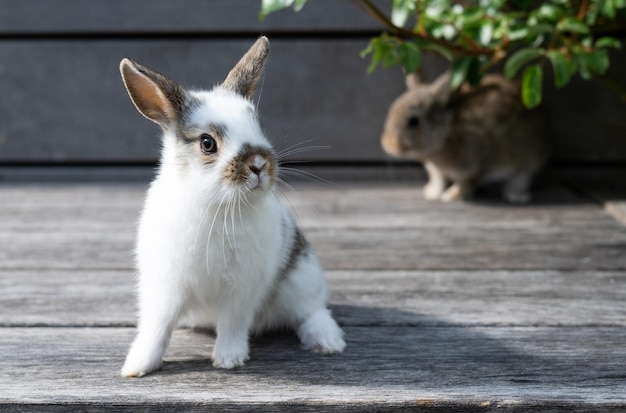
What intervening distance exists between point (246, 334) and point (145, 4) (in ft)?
7.46

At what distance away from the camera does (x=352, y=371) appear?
4.78 ft

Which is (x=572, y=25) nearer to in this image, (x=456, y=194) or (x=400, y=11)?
(x=400, y=11)

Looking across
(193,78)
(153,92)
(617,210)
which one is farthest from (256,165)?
(193,78)

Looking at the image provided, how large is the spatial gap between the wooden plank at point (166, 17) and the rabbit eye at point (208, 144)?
6.66 ft

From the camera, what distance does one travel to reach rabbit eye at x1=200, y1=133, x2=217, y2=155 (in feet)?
4.62

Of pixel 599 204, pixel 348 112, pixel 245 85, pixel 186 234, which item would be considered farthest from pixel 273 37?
pixel 186 234

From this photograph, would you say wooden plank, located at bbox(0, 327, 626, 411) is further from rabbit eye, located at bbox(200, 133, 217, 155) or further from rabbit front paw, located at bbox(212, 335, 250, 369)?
rabbit eye, located at bbox(200, 133, 217, 155)

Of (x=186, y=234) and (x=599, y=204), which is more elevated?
(x=186, y=234)

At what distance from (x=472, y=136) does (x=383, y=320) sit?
5.52ft

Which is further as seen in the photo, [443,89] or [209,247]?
[443,89]

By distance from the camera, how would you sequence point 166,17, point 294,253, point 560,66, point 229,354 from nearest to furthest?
point 229,354 → point 294,253 → point 560,66 → point 166,17

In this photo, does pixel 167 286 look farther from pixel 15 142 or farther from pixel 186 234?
pixel 15 142

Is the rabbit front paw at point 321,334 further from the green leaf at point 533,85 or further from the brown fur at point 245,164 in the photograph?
the green leaf at point 533,85

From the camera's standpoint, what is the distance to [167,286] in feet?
4.72
